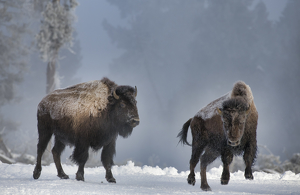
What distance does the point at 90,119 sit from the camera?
16.3 ft

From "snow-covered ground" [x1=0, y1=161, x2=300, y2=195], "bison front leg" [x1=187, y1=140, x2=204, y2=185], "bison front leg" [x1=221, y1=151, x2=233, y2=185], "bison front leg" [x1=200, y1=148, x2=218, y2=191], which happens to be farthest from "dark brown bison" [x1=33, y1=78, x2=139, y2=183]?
"bison front leg" [x1=221, y1=151, x2=233, y2=185]

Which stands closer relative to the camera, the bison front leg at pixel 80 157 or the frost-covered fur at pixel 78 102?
the bison front leg at pixel 80 157

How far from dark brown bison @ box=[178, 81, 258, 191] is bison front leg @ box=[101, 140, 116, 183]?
1.43 m

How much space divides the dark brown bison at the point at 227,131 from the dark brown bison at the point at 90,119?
42.9 inches

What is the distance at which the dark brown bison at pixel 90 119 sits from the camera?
16.1 ft

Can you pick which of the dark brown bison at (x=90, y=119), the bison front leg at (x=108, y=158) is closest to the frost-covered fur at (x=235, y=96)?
the dark brown bison at (x=90, y=119)

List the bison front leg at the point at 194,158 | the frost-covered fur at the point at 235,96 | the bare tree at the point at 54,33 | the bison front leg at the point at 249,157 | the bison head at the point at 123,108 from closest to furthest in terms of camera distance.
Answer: the bison front leg at the point at 249,157
the frost-covered fur at the point at 235,96
the bison front leg at the point at 194,158
the bison head at the point at 123,108
the bare tree at the point at 54,33

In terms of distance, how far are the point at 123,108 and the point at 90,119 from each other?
583 millimetres

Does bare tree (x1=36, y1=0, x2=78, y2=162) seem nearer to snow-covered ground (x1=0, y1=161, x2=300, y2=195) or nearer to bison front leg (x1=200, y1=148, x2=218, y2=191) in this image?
snow-covered ground (x1=0, y1=161, x2=300, y2=195)

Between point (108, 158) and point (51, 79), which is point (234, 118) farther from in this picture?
point (51, 79)

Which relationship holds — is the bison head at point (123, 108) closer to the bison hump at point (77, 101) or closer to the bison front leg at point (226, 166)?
the bison hump at point (77, 101)

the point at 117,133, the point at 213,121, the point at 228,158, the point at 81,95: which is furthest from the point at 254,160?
the point at 81,95

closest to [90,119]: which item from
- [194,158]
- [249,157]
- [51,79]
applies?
[194,158]

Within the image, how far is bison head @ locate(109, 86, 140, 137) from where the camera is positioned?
16.3 ft
